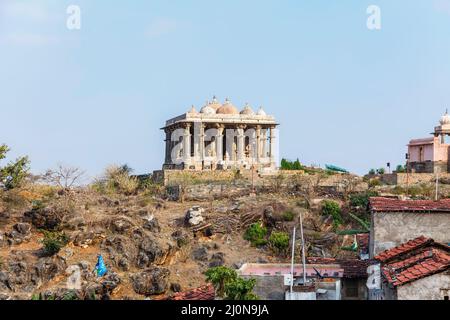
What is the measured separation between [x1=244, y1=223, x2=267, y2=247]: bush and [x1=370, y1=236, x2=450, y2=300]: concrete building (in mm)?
18534

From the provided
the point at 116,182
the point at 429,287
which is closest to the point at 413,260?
the point at 429,287

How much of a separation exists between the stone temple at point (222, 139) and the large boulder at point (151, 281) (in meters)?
21.0

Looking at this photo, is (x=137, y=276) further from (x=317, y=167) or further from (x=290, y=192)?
(x=317, y=167)

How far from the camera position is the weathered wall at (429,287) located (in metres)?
15.6

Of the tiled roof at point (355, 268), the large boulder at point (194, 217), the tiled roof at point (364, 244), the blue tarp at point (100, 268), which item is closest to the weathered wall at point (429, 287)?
the tiled roof at point (355, 268)

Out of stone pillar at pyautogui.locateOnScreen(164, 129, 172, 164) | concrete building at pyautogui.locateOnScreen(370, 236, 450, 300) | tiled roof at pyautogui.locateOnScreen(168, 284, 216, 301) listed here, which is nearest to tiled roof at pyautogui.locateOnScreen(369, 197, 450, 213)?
concrete building at pyautogui.locateOnScreen(370, 236, 450, 300)

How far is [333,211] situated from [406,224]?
20.5m

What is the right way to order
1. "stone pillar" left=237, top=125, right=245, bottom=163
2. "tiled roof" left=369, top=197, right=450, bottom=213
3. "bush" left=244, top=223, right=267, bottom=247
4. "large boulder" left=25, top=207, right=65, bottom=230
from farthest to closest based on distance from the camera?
"stone pillar" left=237, top=125, right=245, bottom=163 → "bush" left=244, top=223, right=267, bottom=247 → "large boulder" left=25, top=207, right=65, bottom=230 → "tiled roof" left=369, top=197, right=450, bottom=213

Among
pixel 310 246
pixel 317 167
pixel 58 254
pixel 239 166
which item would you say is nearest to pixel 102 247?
pixel 58 254

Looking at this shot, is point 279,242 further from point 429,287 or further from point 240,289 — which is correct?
point 429,287

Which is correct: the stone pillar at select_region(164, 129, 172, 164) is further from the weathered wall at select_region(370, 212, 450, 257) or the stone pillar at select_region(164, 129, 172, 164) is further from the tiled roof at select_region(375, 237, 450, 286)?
the tiled roof at select_region(375, 237, 450, 286)

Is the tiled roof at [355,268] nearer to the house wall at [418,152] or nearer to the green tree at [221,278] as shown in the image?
the green tree at [221,278]

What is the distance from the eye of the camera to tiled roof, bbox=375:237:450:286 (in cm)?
1576

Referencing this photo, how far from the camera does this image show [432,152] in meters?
50.1
